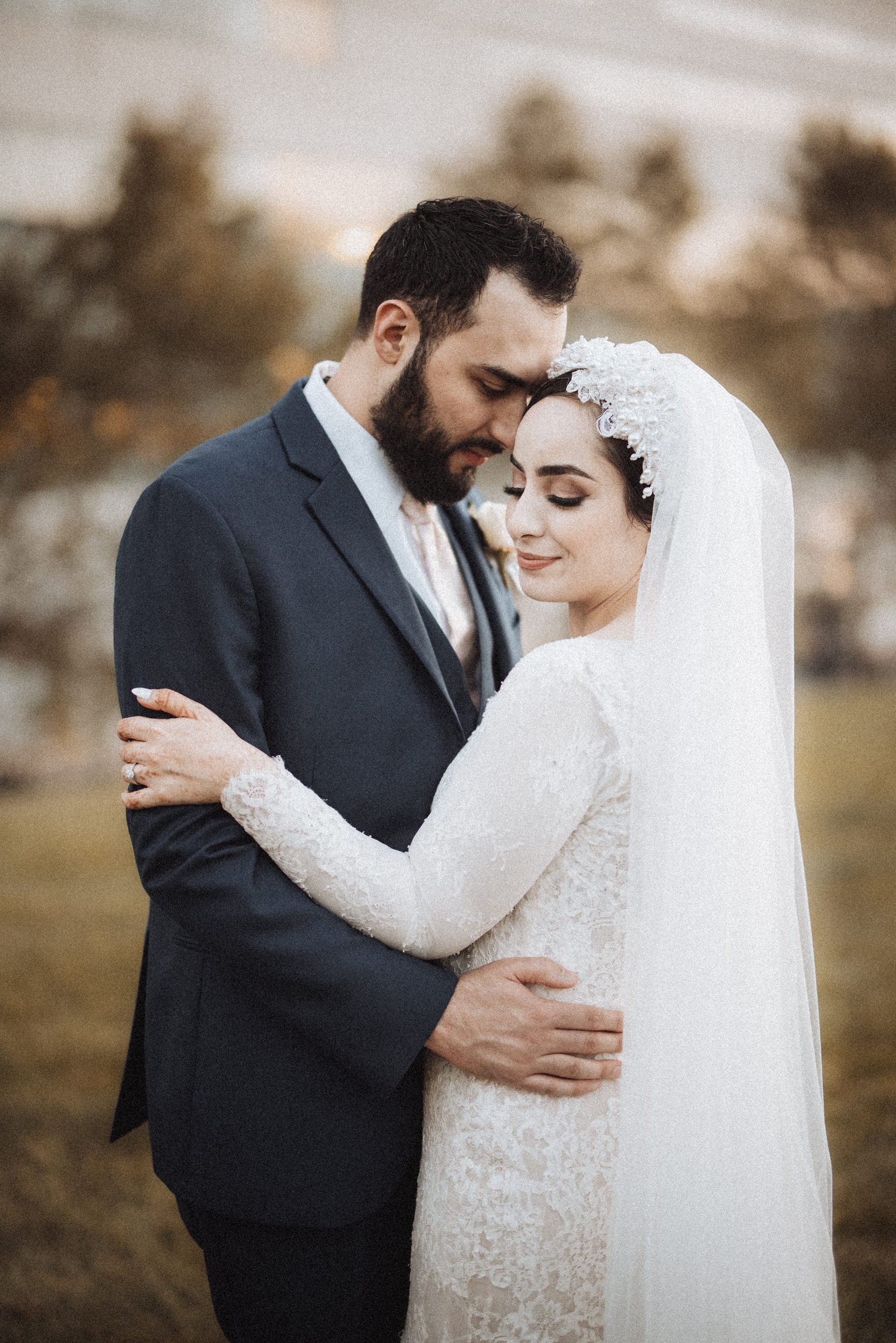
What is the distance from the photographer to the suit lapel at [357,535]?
163 centimetres

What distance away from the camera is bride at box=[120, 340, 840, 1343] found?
142 cm

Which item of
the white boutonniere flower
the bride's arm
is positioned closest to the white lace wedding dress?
the bride's arm

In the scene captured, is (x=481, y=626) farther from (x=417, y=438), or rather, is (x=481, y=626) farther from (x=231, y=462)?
(x=231, y=462)

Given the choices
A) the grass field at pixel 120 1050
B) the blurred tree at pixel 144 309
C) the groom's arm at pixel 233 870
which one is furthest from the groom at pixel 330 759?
the blurred tree at pixel 144 309

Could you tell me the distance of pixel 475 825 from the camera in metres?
1.43

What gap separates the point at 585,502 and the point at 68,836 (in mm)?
3027

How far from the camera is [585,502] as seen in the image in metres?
1.58

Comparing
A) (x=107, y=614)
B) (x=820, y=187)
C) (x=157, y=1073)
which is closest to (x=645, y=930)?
(x=157, y=1073)

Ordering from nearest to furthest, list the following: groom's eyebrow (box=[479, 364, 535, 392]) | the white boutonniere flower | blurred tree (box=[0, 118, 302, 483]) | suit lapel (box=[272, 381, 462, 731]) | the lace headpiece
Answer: the lace headpiece
suit lapel (box=[272, 381, 462, 731])
groom's eyebrow (box=[479, 364, 535, 392])
the white boutonniere flower
blurred tree (box=[0, 118, 302, 483])

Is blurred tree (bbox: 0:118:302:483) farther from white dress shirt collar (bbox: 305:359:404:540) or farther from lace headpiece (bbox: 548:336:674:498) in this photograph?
lace headpiece (bbox: 548:336:674:498)

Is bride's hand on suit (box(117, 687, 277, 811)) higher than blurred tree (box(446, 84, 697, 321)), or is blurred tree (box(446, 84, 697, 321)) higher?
blurred tree (box(446, 84, 697, 321))

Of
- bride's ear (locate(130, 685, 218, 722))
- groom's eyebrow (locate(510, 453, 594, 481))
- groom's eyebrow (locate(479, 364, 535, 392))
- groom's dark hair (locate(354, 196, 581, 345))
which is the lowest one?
bride's ear (locate(130, 685, 218, 722))

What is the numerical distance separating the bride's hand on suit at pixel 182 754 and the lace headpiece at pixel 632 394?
28.4 inches

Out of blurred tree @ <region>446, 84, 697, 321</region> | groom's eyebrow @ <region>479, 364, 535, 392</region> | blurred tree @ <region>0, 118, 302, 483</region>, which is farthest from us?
blurred tree @ <region>446, 84, 697, 321</region>
